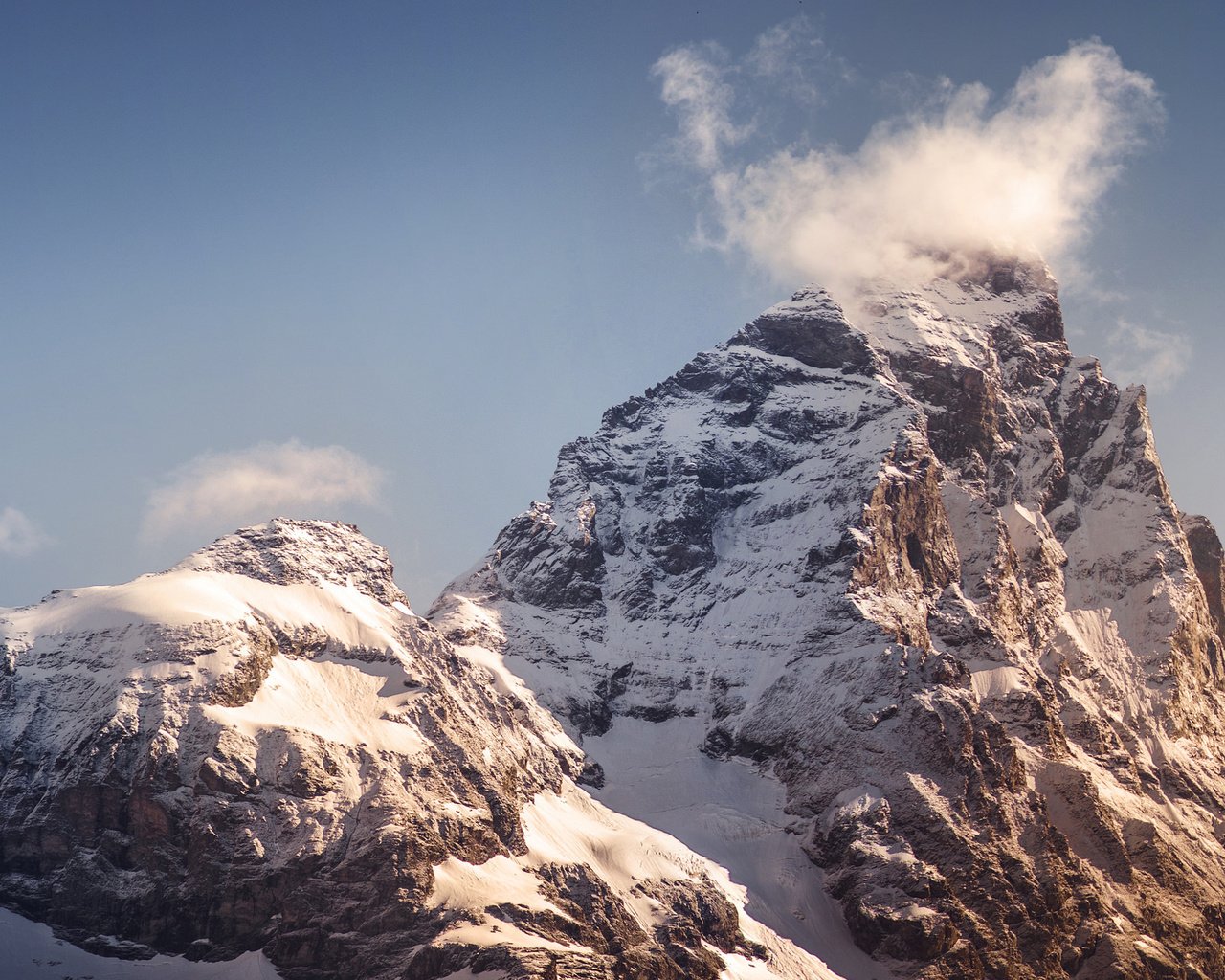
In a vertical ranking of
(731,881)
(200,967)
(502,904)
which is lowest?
(200,967)

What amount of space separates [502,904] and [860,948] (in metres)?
48.7

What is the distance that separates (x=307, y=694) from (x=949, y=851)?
81415mm

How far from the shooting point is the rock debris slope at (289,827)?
159500 millimetres

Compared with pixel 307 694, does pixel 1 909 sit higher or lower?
lower

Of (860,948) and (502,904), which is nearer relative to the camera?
(502,904)

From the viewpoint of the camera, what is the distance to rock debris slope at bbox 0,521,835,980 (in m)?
160

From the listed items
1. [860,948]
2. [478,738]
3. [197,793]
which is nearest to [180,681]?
[197,793]

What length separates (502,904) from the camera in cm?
16412

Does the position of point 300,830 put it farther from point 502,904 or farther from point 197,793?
point 502,904

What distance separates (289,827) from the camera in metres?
163

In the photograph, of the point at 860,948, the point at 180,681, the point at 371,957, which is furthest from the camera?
the point at 860,948

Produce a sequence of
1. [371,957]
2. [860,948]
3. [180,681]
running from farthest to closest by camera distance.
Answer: [860,948] → [180,681] → [371,957]

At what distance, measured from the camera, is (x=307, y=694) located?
18262cm

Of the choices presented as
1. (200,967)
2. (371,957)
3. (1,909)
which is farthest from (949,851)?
(1,909)
